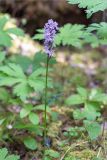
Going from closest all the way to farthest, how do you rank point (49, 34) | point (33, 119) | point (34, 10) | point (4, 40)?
point (49, 34) → point (33, 119) → point (4, 40) → point (34, 10)

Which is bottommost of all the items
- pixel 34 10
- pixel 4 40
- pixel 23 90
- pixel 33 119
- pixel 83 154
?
pixel 83 154

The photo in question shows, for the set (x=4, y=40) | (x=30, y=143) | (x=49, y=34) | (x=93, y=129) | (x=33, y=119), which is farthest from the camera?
(x=4, y=40)

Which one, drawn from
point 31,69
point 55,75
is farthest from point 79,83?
point 31,69

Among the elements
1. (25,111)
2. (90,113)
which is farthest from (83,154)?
(25,111)

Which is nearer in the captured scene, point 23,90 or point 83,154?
point 83,154

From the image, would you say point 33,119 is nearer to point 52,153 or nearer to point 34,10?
point 52,153

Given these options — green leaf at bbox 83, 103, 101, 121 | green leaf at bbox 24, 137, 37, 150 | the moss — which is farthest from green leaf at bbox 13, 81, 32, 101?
the moss

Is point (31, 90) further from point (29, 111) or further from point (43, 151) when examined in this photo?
point (43, 151)

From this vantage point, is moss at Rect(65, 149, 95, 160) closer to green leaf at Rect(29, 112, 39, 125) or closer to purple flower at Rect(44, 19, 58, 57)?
green leaf at Rect(29, 112, 39, 125)

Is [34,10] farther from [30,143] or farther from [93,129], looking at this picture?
[93,129]

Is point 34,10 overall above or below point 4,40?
above

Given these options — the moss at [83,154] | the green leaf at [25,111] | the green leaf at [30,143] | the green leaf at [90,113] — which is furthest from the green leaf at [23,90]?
the moss at [83,154]
